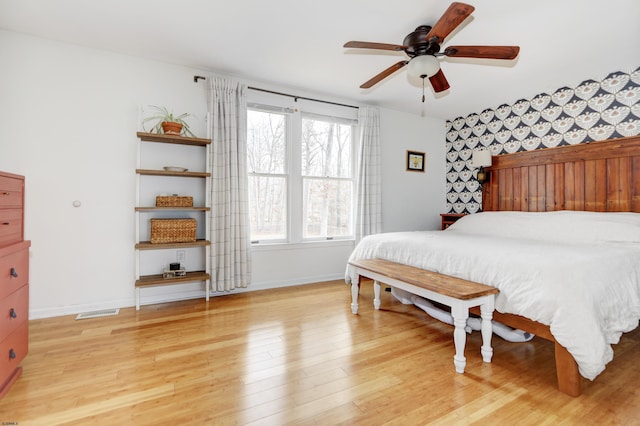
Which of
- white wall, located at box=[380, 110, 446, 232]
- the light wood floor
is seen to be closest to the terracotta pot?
the light wood floor

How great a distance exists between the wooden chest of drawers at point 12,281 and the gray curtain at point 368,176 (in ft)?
10.8

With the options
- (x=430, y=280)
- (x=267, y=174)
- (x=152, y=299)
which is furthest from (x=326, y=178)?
(x=152, y=299)

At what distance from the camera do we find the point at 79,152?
9.11ft

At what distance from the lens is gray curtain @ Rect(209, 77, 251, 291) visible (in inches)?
127

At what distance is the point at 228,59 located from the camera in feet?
9.86

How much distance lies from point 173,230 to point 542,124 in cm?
449

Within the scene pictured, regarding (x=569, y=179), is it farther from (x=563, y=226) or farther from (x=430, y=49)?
(x=430, y=49)

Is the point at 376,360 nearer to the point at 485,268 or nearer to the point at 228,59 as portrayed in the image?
the point at 485,268

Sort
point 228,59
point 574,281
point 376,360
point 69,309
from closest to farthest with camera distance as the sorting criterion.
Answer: point 574,281 → point 376,360 → point 69,309 → point 228,59

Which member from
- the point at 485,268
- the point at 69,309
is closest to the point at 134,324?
the point at 69,309

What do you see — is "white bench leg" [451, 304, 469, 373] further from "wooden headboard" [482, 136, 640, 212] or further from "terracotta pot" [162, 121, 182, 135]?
"terracotta pot" [162, 121, 182, 135]

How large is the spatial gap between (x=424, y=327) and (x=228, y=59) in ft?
10.3

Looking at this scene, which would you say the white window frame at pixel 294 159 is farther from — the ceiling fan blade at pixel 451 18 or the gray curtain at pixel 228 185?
the ceiling fan blade at pixel 451 18

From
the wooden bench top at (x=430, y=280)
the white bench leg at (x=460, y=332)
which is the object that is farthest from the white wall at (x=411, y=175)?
the white bench leg at (x=460, y=332)
